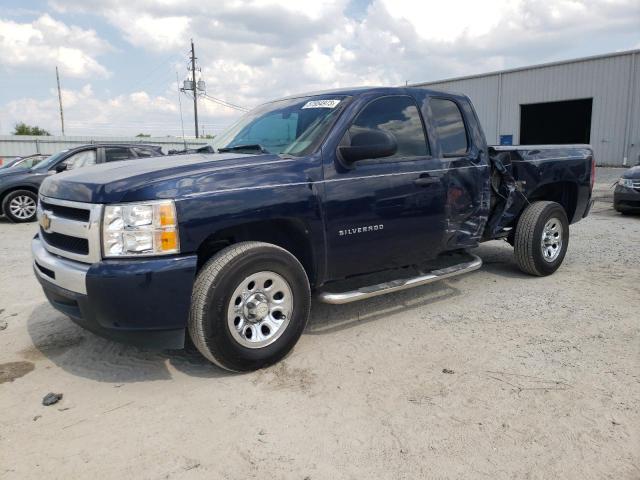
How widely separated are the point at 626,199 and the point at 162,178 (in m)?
9.57

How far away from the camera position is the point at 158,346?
10.4 feet

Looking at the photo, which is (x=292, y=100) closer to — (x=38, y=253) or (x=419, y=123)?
(x=419, y=123)

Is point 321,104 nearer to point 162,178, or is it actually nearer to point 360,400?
point 162,178

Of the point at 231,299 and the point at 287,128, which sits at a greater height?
the point at 287,128

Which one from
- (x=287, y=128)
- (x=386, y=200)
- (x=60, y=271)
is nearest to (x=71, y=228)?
(x=60, y=271)

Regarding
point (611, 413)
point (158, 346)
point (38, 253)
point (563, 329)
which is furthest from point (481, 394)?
point (38, 253)

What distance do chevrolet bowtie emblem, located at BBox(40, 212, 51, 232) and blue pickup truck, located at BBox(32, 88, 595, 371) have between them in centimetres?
1

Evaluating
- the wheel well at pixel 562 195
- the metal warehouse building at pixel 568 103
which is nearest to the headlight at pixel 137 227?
the wheel well at pixel 562 195

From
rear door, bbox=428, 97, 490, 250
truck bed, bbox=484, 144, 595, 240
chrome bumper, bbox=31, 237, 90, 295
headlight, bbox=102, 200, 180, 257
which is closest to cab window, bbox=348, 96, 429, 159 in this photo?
rear door, bbox=428, 97, 490, 250

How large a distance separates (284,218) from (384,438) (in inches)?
60.7

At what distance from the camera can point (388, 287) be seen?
4066mm

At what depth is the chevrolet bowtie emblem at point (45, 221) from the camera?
3.47 meters

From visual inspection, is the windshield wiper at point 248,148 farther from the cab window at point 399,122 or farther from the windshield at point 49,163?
the windshield at point 49,163

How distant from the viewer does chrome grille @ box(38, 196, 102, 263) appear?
3.03 metres
